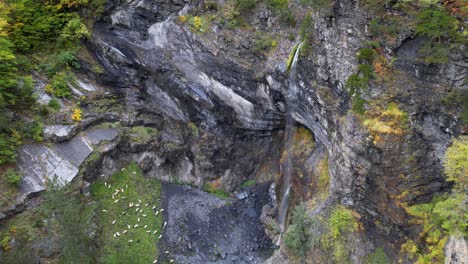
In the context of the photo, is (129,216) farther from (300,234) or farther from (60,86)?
(300,234)

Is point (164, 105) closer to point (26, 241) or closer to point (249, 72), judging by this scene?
point (249, 72)

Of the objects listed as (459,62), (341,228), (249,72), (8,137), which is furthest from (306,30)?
(8,137)

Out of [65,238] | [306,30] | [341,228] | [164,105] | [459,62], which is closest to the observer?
[459,62]

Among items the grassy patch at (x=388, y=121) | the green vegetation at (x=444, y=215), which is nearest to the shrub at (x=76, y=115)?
the grassy patch at (x=388, y=121)

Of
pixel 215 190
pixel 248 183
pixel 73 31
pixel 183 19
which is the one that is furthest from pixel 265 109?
pixel 73 31

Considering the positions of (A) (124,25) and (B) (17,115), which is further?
(A) (124,25)

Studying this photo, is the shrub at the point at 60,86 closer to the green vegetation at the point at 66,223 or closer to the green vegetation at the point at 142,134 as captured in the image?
the green vegetation at the point at 142,134

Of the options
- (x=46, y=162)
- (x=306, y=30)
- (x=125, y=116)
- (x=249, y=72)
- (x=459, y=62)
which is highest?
(x=459, y=62)
